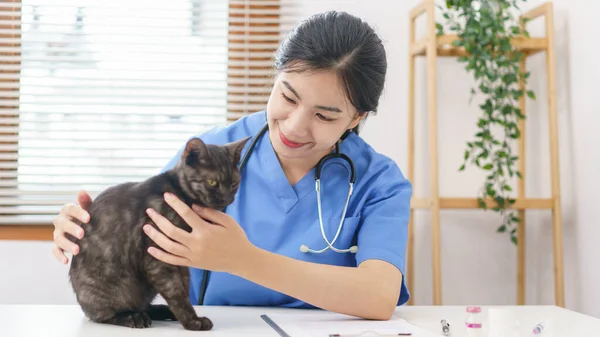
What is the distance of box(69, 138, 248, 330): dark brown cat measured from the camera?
102 cm

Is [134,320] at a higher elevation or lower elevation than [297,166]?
lower

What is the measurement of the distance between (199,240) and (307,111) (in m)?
0.36

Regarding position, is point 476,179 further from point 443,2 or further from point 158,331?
point 158,331

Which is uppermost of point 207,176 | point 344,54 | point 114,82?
point 114,82

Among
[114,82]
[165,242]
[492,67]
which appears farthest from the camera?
[114,82]

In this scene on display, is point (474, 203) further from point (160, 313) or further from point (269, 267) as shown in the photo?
point (160, 313)

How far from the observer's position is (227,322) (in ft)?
3.83

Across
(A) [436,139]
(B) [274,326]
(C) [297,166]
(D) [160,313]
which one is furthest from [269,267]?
(A) [436,139]

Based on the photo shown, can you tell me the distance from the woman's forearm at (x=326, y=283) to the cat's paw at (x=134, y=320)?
6.5 inches

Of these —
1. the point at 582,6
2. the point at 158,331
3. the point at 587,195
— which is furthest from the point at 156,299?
the point at 582,6

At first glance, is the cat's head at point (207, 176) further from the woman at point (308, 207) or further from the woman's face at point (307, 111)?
the woman's face at point (307, 111)

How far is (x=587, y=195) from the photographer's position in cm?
224

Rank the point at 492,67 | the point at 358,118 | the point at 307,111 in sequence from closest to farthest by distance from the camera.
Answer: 1. the point at 307,111
2. the point at 358,118
3. the point at 492,67

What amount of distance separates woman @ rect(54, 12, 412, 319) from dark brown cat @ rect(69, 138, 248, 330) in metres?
0.03
